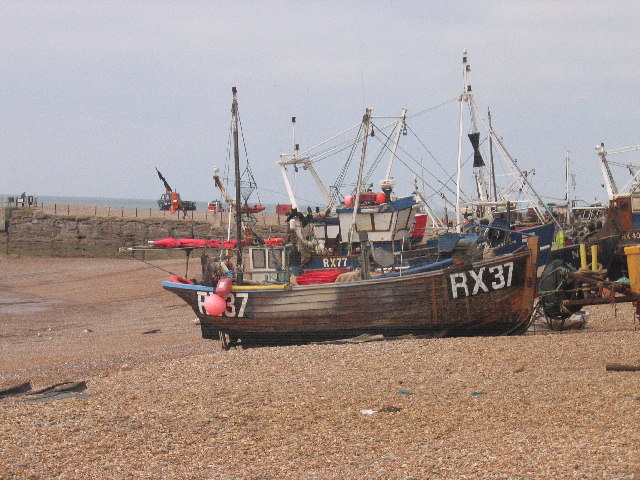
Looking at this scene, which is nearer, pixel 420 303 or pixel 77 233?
pixel 420 303

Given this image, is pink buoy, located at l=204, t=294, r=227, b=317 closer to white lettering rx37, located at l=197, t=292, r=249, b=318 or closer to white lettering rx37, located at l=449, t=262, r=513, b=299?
white lettering rx37, located at l=197, t=292, r=249, b=318

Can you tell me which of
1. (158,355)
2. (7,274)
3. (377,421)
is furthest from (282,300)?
(7,274)

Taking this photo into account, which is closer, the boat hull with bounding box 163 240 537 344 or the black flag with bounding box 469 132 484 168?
the boat hull with bounding box 163 240 537 344

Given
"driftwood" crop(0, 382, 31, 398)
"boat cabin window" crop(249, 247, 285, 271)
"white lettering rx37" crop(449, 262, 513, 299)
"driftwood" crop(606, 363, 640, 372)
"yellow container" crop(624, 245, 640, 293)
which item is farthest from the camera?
"boat cabin window" crop(249, 247, 285, 271)

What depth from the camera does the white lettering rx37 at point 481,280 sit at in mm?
15094

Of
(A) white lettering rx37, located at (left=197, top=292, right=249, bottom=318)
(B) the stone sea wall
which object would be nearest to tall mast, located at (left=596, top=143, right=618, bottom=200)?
(A) white lettering rx37, located at (left=197, top=292, right=249, bottom=318)

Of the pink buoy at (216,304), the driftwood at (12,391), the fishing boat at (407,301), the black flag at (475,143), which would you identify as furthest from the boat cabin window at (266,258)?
the black flag at (475,143)

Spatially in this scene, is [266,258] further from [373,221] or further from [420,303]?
[420,303]

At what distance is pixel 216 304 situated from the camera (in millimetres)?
16641

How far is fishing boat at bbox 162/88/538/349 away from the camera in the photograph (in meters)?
15.2

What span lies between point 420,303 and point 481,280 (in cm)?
114

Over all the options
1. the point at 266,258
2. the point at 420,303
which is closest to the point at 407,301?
the point at 420,303

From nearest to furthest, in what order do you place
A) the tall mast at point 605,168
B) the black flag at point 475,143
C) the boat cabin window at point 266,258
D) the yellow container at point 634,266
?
the yellow container at point 634,266 < the boat cabin window at point 266,258 < the black flag at point 475,143 < the tall mast at point 605,168

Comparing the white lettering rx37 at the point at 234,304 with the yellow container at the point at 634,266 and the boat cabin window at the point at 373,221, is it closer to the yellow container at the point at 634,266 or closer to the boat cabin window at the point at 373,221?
the boat cabin window at the point at 373,221
